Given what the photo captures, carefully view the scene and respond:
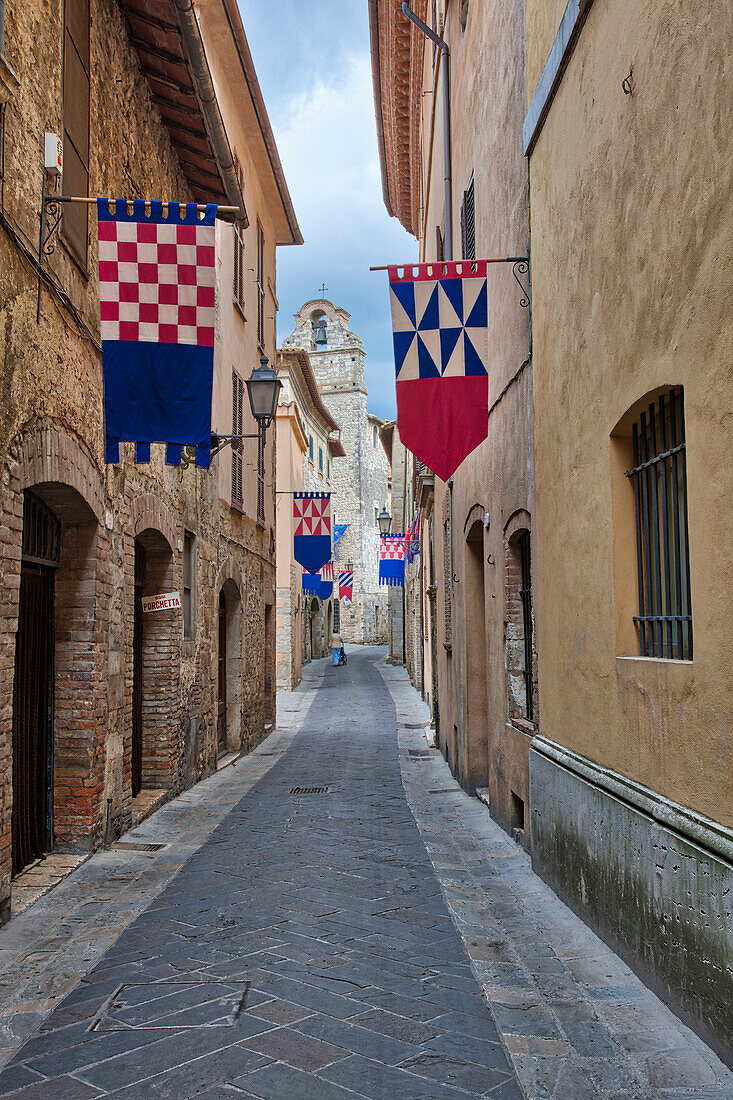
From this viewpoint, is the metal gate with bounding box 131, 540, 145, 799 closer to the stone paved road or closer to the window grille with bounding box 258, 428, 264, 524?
the stone paved road

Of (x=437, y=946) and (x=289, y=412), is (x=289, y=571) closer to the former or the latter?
(x=289, y=412)

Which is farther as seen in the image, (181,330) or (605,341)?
(181,330)

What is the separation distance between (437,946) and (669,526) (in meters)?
2.42

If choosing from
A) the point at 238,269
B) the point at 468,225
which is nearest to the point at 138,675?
the point at 468,225

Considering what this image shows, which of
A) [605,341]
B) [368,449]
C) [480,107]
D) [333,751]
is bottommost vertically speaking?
[333,751]

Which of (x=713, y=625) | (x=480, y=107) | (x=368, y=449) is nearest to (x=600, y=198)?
(x=713, y=625)

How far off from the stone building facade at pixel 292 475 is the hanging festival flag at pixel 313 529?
4502 millimetres

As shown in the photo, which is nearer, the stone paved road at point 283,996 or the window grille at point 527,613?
the stone paved road at point 283,996

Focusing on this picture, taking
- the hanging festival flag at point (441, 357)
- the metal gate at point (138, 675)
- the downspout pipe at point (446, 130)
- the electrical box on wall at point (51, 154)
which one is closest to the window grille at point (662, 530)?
the hanging festival flag at point (441, 357)

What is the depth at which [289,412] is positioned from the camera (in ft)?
89.4

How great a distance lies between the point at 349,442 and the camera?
55.1 metres

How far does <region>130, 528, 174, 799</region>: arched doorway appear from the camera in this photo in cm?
914

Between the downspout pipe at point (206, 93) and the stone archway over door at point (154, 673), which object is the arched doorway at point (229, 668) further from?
the downspout pipe at point (206, 93)

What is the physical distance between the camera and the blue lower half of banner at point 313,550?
1894 centimetres
